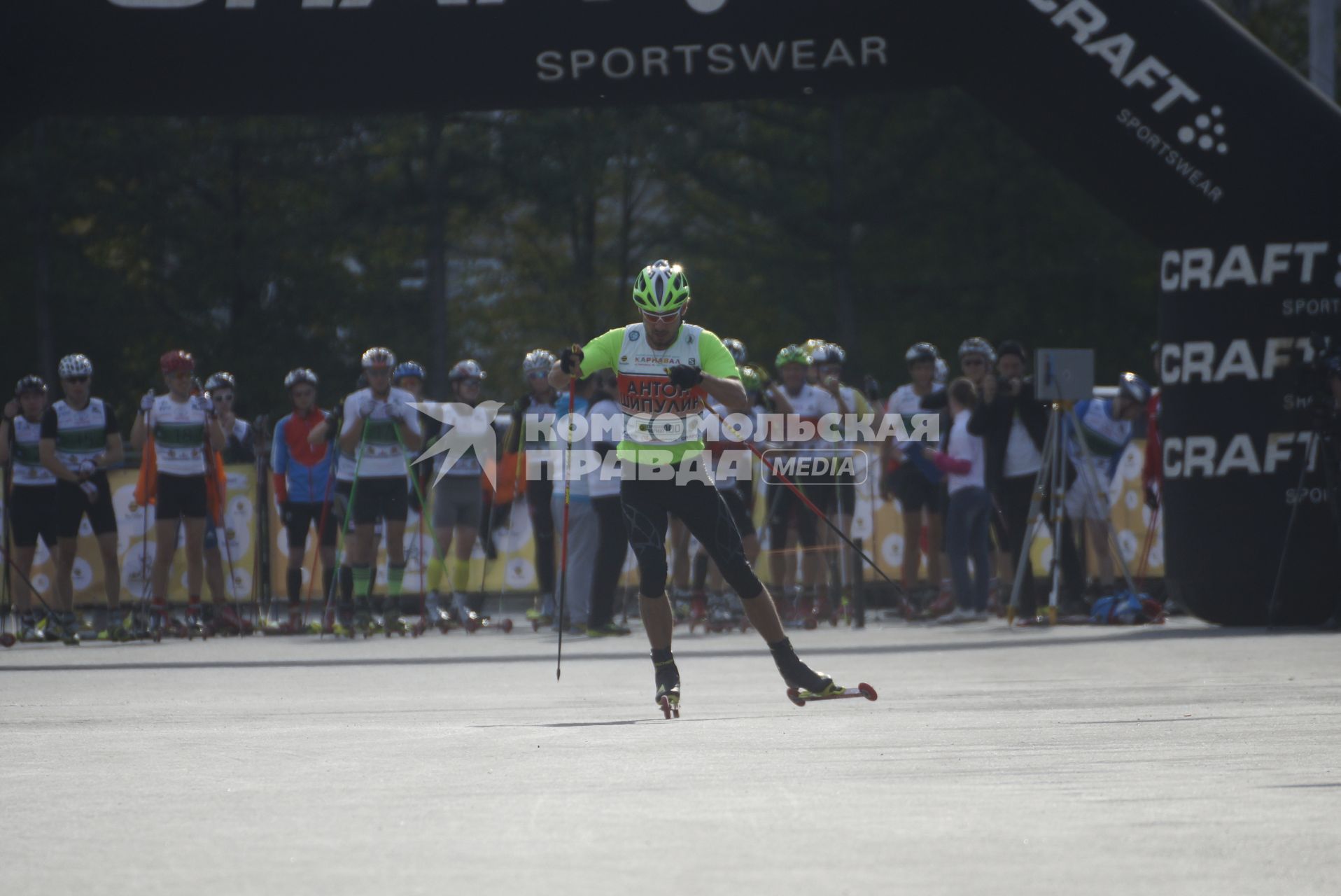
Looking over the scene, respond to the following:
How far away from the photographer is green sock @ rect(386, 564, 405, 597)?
53.9 feet

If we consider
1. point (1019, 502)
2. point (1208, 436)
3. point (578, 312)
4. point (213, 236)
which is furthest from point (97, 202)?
point (1208, 436)

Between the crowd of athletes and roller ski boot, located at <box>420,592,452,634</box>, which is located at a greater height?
the crowd of athletes

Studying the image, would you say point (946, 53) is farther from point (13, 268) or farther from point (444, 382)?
point (13, 268)

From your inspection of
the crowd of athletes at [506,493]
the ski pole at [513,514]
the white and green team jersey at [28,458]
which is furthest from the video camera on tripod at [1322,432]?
the white and green team jersey at [28,458]

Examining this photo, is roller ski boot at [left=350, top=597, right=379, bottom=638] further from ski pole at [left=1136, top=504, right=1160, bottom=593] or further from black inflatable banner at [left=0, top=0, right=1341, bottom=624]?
ski pole at [left=1136, top=504, right=1160, bottom=593]

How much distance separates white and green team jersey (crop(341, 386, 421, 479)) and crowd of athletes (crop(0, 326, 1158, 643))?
0.7 inches

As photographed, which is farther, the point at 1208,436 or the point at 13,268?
the point at 13,268

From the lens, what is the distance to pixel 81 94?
1383 centimetres

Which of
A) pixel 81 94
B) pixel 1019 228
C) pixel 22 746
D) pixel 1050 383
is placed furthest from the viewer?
pixel 1019 228

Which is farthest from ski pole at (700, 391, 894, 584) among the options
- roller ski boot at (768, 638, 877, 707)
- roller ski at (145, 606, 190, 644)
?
roller ski at (145, 606, 190, 644)

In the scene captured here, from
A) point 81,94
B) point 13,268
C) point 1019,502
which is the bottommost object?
point 1019,502

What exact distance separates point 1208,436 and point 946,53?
333 centimetres

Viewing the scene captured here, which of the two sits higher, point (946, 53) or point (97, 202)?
point (97, 202)

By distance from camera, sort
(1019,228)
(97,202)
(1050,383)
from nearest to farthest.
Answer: (1050,383), (97,202), (1019,228)
